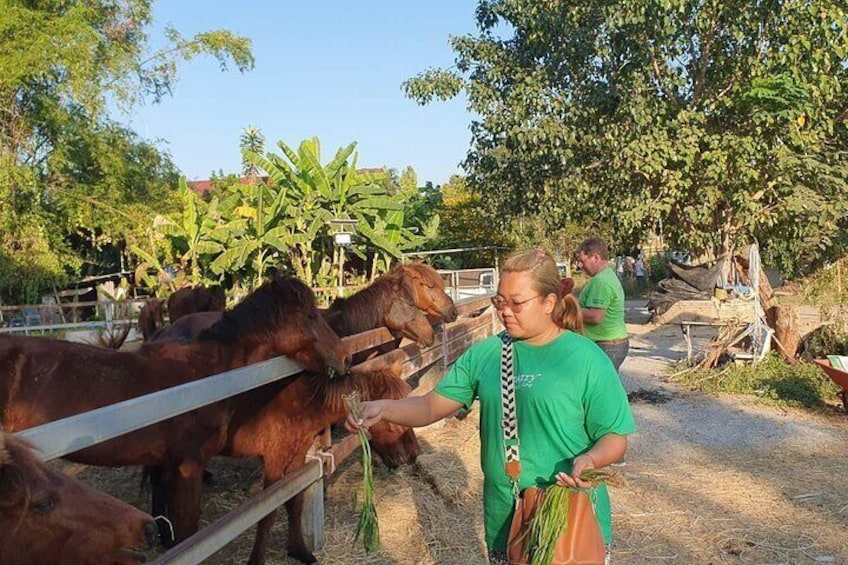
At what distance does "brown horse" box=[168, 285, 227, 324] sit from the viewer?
7.37 meters

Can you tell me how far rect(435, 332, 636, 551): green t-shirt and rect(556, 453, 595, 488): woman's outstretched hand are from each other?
0.59 feet

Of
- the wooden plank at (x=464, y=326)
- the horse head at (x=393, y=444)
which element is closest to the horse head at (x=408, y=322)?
the horse head at (x=393, y=444)

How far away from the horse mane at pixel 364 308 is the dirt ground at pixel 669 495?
1.17m

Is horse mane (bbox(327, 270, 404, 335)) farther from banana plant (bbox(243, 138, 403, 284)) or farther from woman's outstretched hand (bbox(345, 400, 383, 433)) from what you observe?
banana plant (bbox(243, 138, 403, 284))

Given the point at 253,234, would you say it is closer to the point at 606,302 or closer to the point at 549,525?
the point at 606,302

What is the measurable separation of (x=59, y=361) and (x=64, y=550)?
1843 mm

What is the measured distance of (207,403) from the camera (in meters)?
2.52

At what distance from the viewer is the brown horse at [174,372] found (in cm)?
338

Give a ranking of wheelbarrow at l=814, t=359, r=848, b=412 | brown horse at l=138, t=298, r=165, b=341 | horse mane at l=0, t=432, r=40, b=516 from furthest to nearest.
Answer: brown horse at l=138, t=298, r=165, b=341
wheelbarrow at l=814, t=359, r=848, b=412
horse mane at l=0, t=432, r=40, b=516

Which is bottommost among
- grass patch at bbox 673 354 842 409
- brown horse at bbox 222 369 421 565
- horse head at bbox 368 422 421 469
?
grass patch at bbox 673 354 842 409

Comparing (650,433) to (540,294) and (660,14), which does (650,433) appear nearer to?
(540,294)

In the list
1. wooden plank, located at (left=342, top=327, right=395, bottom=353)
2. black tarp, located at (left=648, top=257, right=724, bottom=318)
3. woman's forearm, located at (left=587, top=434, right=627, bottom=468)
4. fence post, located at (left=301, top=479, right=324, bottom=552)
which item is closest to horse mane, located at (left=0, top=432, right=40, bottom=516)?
woman's forearm, located at (left=587, top=434, right=627, bottom=468)

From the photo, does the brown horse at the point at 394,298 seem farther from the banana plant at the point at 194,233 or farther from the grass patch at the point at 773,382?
the banana plant at the point at 194,233

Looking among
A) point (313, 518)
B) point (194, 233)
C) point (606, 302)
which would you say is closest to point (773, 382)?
point (606, 302)
